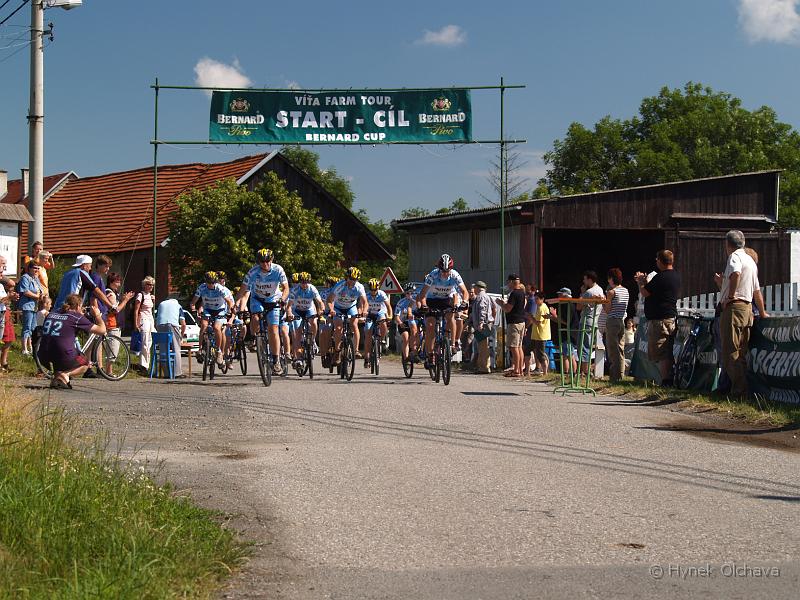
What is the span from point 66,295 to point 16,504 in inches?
456

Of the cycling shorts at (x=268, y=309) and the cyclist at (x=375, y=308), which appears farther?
the cyclist at (x=375, y=308)

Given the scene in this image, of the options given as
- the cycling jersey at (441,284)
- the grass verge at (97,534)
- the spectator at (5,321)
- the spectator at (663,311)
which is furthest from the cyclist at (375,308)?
the grass verge at (97,534)

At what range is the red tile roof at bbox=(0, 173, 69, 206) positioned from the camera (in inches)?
2556

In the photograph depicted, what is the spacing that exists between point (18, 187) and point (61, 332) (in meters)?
58.7

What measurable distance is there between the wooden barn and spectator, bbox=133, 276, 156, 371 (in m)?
18.7

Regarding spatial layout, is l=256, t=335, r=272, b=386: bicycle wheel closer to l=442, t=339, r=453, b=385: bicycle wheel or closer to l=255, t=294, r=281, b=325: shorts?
l=255, t=294, r=281, b=325: shorts

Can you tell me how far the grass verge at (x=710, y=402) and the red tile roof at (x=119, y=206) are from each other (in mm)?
34950

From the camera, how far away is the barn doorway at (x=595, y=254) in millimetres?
42188

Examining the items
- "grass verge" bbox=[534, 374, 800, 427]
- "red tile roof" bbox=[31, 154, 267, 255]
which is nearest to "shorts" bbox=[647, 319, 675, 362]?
"grass verge" bbox=[534, 374, 800, 427]

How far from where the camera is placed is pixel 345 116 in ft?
86.1

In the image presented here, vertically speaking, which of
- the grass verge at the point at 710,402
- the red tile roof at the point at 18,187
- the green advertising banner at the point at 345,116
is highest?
the red tile roof at the point at 18,187

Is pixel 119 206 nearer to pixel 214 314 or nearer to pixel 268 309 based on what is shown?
pixel 214 314

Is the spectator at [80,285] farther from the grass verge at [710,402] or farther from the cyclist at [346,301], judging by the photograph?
the grass verge at [710,402]

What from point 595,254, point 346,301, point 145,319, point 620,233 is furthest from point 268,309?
point 595,254
